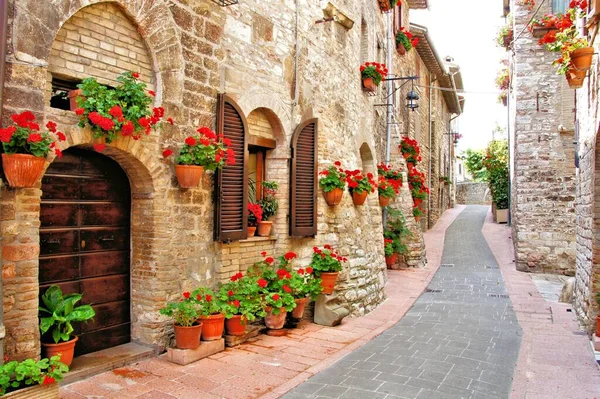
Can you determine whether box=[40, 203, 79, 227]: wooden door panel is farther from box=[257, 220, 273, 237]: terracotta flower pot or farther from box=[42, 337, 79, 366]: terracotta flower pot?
box=[257, 220, 273, 237]: terracotta flower pot

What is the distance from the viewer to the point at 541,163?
13.7m

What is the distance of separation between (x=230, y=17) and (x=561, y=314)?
7.43 meters

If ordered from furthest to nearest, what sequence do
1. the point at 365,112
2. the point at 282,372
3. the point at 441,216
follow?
the point at 441,216 → the point at 365,112 → the point at 282,372

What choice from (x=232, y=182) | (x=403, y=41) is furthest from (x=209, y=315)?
(x=403, y=41)

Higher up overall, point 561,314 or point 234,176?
point 234,176

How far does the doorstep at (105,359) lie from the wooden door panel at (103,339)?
0.21 feet

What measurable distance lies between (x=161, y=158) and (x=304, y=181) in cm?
304

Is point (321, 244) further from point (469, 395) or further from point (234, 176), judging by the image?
point (469, 395)

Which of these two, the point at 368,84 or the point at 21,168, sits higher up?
the point at 368,84

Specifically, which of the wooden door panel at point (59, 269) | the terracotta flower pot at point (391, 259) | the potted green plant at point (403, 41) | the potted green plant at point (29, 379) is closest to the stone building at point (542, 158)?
the potted green plant at point (403, 41)

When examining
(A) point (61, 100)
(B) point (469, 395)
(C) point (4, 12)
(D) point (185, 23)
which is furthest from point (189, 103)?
(B) point (469, 395)

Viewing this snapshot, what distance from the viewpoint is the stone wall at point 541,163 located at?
13.4m

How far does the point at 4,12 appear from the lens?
383cm

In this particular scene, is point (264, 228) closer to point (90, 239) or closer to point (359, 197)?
point (359, 197)
